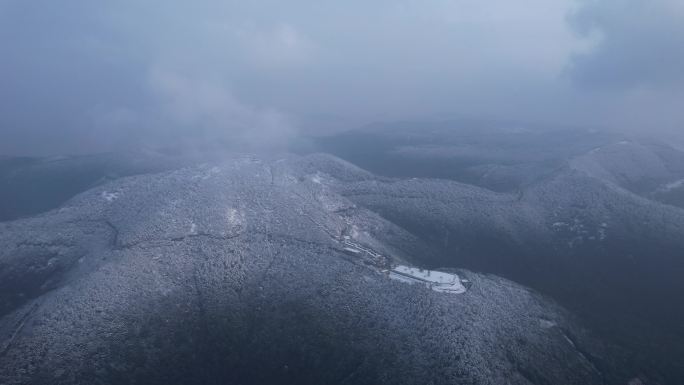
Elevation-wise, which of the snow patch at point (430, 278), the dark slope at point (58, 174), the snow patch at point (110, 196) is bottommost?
the snow patch at point (430, 278)

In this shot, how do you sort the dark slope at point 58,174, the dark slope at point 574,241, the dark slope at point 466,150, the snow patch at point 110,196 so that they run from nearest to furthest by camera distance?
the dark slope at point 574,241, the snow patch at point 110,196, the dark slope at point 58,174, the dark slope at point 466,150

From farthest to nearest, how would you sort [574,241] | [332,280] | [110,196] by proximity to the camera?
[110,196], [574,241], [332,280]

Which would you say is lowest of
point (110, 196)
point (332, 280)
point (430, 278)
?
point (430, 278)

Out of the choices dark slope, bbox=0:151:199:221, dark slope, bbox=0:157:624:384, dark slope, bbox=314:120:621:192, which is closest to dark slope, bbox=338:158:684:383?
dark slope, bbox=0:157:624:384

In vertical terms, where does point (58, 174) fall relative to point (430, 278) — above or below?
above

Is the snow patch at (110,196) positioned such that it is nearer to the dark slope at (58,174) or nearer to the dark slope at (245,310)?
the dark slope at (245,310)

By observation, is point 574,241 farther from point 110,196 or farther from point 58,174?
point 58,174

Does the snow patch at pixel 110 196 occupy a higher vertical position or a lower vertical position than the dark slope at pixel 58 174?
higher

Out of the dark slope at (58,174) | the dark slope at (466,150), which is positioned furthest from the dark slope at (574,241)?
the dark slope at (58,174)

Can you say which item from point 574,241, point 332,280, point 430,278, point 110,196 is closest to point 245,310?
point 332,280

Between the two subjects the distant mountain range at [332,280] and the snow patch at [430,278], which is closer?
the distant mountain range at [332,280]
